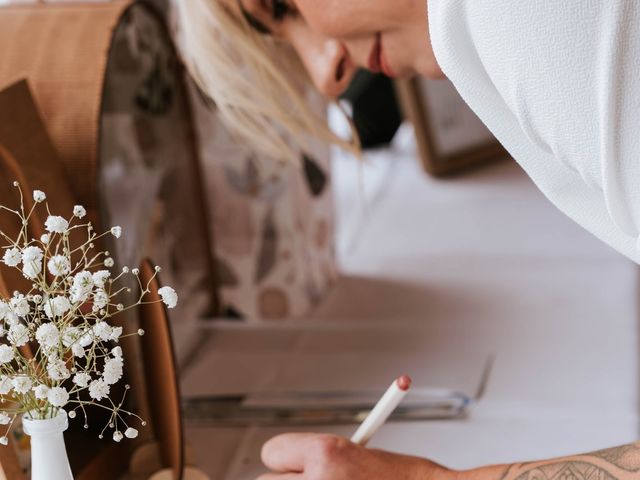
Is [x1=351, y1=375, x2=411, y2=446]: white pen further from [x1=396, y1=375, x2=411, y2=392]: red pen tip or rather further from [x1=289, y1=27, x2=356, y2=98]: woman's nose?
[x1=289, y1=27, x2=356, y2=98]: woman's nose

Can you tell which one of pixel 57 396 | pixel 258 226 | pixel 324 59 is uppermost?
pixel 324 59

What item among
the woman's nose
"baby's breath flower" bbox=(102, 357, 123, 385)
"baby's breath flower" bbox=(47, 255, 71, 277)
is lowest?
"baby's breath flower" bbox=(102, 357, 123, 385)

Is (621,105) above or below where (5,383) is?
above

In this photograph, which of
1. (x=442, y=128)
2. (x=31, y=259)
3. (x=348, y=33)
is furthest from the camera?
(x=442, y=128)

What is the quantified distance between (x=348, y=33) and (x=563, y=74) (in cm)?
34

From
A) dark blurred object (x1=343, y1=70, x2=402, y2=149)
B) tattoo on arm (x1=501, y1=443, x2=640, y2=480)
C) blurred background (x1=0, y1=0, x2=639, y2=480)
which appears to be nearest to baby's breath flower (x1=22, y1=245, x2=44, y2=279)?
blurred background (x1=0, y1=0, x2=639, y2=480)

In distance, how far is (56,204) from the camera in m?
0.94

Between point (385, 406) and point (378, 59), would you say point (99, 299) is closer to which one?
point (385, 406)

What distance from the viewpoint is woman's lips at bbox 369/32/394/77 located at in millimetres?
990

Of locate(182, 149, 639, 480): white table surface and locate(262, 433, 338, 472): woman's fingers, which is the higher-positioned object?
locate(262, 433, 338, 472): woman's fingers

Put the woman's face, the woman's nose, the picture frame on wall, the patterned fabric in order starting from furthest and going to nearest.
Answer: the picture frame on wall → the patterned fabric → the woman's nose → the woman's face

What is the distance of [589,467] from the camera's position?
2.52ft

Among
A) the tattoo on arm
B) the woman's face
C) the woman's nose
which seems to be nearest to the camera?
the tattoo on arm

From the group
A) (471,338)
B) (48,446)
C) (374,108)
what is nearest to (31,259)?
(48,446)
